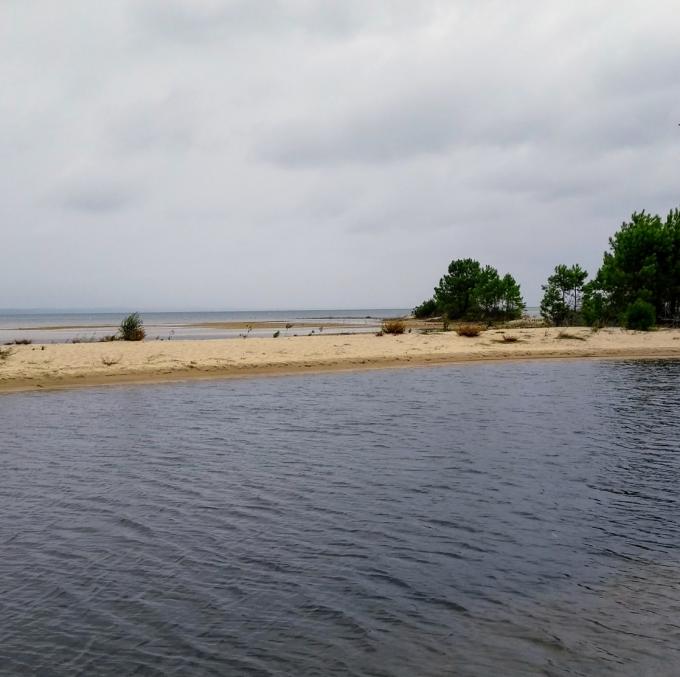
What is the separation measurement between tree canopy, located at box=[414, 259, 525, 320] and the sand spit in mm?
21969

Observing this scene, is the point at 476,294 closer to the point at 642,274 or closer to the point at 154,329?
the point at 642,274

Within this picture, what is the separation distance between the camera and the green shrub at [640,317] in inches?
1597

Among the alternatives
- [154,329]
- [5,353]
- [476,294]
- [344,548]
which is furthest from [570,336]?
[154,329]

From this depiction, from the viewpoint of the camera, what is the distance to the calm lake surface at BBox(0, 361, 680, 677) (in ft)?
16.2

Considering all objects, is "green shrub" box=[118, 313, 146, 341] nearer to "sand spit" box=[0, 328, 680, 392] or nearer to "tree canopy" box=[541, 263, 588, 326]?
"sand spit" box=[0, 328, 680, 392]

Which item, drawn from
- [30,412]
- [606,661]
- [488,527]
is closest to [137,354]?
[30,412]

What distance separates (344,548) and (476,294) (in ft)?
187

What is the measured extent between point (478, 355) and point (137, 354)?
17210 mm

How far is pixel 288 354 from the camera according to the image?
30672 mm

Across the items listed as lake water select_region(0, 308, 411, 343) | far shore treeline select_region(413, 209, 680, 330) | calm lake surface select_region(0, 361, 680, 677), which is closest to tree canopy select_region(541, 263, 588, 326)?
far shore treeline select_region(413, 209, 680, 330)

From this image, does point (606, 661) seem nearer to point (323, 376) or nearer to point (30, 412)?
point (30, 412)

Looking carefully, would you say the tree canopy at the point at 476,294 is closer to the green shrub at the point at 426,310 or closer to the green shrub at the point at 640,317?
the green shrub at the point at 426,310

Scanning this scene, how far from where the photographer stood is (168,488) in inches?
381

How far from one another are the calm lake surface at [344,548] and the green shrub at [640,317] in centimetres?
2868
